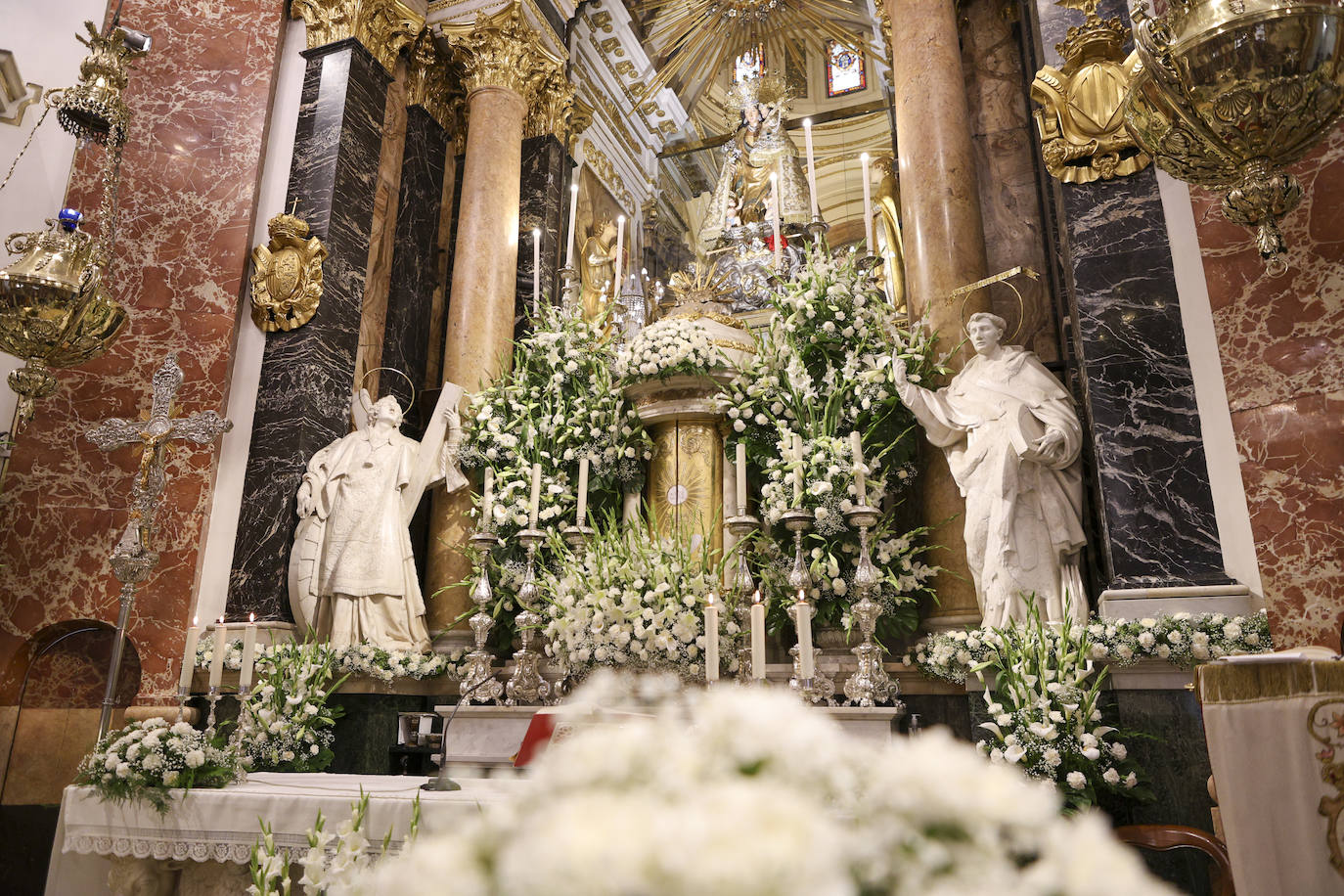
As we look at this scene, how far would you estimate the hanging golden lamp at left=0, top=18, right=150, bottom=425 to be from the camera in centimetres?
584

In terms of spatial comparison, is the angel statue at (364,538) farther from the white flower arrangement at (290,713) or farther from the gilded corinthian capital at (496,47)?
the gilded corinthian capital at (496,47)

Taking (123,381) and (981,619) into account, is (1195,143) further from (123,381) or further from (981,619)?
(123,381)

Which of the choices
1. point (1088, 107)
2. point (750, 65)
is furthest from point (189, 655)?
point (750, 65)

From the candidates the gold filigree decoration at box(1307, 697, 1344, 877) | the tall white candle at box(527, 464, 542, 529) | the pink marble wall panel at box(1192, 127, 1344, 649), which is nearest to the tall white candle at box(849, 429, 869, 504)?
the pink marble wall panel at box(1192, 127, 1344, 649)

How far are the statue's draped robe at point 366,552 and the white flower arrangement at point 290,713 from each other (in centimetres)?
105

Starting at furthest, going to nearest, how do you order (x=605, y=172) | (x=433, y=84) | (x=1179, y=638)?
(x=605, y=172) → (x=433, y=84) → (x=1179, y=638)

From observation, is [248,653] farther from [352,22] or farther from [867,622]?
[352,22]

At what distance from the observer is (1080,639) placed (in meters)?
4.06

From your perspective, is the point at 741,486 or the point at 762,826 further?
the point at 741,486

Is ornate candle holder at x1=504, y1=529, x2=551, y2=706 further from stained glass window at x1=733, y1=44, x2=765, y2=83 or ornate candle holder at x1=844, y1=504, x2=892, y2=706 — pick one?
stained glass window at x1=733, y1=44, x2=765, y2=83

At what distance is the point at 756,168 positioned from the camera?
1016 cm

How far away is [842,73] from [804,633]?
37.6 feet

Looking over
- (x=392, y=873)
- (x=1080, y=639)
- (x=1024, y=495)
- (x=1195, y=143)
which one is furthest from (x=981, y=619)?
(x=392, y=873)

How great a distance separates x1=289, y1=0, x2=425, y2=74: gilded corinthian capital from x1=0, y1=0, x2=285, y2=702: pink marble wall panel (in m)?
0.27
